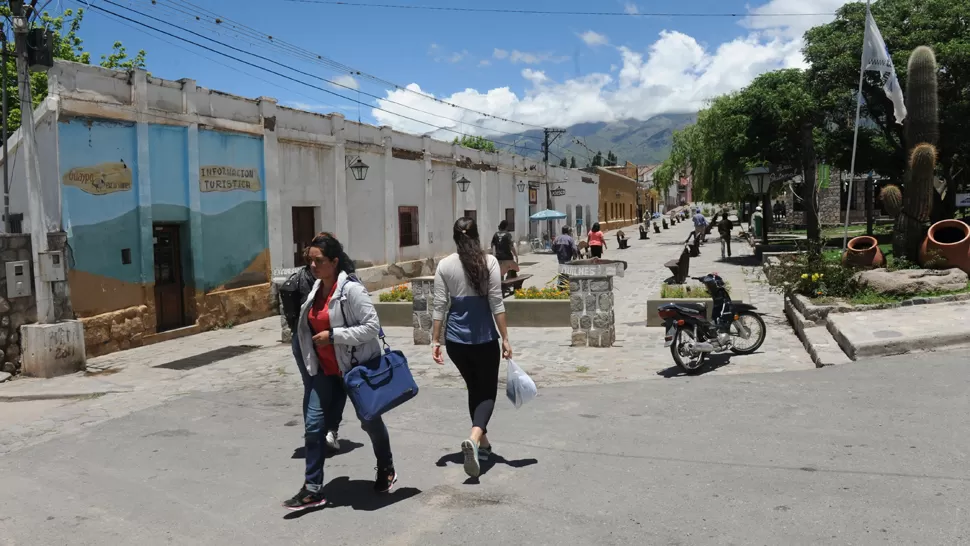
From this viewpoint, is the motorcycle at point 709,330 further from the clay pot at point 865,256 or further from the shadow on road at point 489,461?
the clay pot at point 865,256

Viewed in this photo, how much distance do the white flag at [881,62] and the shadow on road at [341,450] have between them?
11.6 m

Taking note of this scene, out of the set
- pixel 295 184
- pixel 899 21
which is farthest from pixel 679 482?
pixel 899 21

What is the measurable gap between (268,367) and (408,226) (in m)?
12.6

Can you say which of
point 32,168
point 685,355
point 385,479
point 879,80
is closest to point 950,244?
point 685,355

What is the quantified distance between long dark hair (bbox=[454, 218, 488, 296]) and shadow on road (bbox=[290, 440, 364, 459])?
1777mm

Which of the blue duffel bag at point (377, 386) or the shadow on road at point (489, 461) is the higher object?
the blue duffel bag at point (377, 386)

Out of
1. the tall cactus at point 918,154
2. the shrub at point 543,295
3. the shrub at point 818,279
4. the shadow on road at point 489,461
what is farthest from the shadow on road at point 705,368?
the tall cactus at point 918,154

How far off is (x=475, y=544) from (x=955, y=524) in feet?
7.76

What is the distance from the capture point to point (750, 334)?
9305mm

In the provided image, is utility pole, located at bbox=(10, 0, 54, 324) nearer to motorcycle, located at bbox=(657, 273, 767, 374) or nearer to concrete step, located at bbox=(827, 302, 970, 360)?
motorcycle, located at bbox=(657, 273, 767, 374)

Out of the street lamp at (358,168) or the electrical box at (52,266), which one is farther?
the street lamp at (358,168)

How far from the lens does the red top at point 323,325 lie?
4.45 m

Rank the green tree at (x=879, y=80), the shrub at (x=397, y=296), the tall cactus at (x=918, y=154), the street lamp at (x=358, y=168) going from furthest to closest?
1. the green tree at (x=879, y=80)
2. the street lamp at (x=358, y=168)
3. the shrub at (x=397, y=296)
4. the tall cactus at (x=918, y=154)

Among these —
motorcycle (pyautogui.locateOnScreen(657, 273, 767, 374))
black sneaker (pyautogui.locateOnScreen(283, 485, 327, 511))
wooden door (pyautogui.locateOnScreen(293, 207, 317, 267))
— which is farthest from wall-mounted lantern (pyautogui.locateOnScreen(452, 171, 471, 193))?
black sneaker (pyautogui.locateOnScreen(283, 485, 327, 511))
